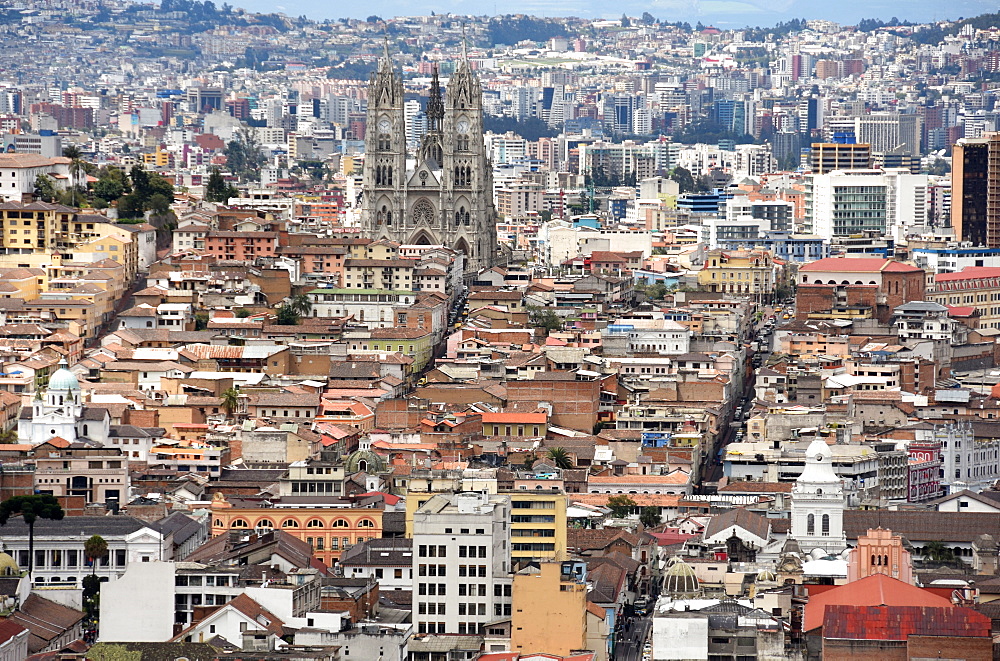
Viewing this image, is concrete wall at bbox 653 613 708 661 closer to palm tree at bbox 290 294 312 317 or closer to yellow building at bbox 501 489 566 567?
yellow building at bbox 501 489 566 567

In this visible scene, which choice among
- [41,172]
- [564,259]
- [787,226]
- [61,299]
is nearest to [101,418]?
[61,299]

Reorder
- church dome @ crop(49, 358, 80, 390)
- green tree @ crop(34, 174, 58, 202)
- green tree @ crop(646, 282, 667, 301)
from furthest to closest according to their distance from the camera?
1. green tree @ crop(646, 282, 667, 301)
2. green tree @ crop(34, 174, 58, 202)
3. church dome @ crop(49, 358, 80, 390)

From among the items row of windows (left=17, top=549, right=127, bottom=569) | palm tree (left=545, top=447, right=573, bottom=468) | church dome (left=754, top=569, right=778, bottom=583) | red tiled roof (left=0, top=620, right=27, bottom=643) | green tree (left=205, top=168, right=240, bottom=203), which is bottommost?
palm tree (left=545, top=447, right=573, bottom=468)

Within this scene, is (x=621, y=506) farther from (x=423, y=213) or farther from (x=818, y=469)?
(x=423, y=213)

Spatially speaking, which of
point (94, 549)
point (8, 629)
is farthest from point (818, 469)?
point (8, 629)

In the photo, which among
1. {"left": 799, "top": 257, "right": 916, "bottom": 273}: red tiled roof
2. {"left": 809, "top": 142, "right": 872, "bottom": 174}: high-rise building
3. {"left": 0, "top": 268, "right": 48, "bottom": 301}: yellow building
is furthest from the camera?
{"left": 809, "top": 142, "right": 872, "bottom": 174}: high-rise building

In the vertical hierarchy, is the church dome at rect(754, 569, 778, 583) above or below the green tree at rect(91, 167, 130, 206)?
below

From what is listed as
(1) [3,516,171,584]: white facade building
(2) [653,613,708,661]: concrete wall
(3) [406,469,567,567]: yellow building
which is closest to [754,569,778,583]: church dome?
(3) [406,469,567,567]: yellow building

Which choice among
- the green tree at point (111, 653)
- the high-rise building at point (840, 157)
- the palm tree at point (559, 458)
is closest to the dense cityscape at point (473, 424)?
the palm tree at point (559, 458)
